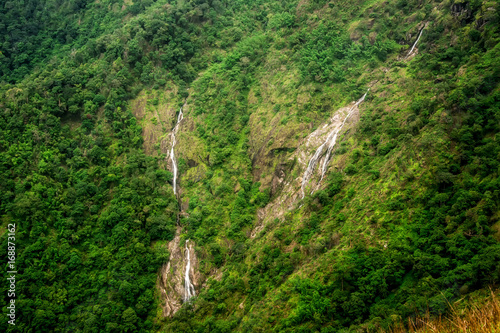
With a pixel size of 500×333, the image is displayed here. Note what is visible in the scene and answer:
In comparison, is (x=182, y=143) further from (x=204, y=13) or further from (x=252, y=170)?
(x=204, y=13)

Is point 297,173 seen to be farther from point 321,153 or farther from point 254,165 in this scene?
point 254,165

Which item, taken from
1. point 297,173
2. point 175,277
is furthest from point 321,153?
point 175,277

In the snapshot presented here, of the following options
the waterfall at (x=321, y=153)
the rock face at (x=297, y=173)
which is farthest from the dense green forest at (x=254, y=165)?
the waterfall at (x=321, y=153)

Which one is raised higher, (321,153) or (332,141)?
(332,141)

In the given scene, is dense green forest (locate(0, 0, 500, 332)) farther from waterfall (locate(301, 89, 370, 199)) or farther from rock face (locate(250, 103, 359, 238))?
waterfall (locate(301, 89, 370, 199))

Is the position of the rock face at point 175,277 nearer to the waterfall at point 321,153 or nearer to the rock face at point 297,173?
the rock face at point 297,173

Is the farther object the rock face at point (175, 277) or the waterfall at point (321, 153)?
the rock face at point (175, 277)

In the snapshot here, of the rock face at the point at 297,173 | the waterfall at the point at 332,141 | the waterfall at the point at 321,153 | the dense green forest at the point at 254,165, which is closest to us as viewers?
the dense green forest at the point at 254,165
